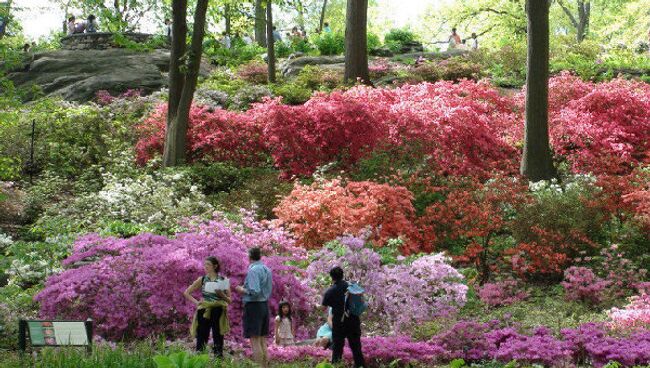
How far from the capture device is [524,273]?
1305 centimetres

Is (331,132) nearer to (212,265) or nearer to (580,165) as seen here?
(580,165)

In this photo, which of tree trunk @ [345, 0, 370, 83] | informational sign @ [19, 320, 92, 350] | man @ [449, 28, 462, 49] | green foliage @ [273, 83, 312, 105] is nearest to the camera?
informational sign @ [19, 320, 92, 350]

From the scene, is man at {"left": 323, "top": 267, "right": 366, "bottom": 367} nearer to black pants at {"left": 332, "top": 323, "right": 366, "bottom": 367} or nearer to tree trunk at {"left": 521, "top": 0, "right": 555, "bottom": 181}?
black pants at {"left": 332, "top": 323, "right": 366, "bottom": 367}

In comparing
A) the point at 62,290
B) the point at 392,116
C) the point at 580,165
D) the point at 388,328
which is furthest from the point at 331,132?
the point at 62,290

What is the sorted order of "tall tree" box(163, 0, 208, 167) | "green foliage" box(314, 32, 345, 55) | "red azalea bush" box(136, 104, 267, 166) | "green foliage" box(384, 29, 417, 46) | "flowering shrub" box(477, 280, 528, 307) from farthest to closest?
"green foliage" box(384, 29, 417, 46), "green foliage" box(314, 32, 345, 55), "red azalea bush" box(136, 104, 267, 166), "tall tree" box(163, 0, 208, 167), "flowering shrub" box(477, 280, 528, 307)

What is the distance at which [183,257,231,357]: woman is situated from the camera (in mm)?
8945

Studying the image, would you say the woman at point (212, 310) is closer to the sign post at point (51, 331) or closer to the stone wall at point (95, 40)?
the sign post at point (51, 331)

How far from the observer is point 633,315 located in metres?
10.6

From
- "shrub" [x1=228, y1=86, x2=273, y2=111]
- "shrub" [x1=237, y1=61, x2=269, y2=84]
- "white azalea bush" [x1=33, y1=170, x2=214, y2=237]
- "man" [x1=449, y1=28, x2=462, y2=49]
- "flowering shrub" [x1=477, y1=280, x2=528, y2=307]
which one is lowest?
"flowering shrub" [x1=477, y1=280, x2=528, y2=307]

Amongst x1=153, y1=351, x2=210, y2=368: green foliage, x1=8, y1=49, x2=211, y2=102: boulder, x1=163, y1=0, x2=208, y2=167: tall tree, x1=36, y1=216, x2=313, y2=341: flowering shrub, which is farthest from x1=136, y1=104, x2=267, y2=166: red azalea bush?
x1=153, y1=351, x2=210, y2=368: green foliage

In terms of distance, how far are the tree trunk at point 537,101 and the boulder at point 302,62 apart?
1125 centimetres

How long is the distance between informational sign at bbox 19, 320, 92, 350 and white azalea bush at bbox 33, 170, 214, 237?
20.3 ft

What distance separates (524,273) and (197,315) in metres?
5.86

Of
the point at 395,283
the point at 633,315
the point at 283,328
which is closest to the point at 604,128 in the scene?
the point at 633,315
